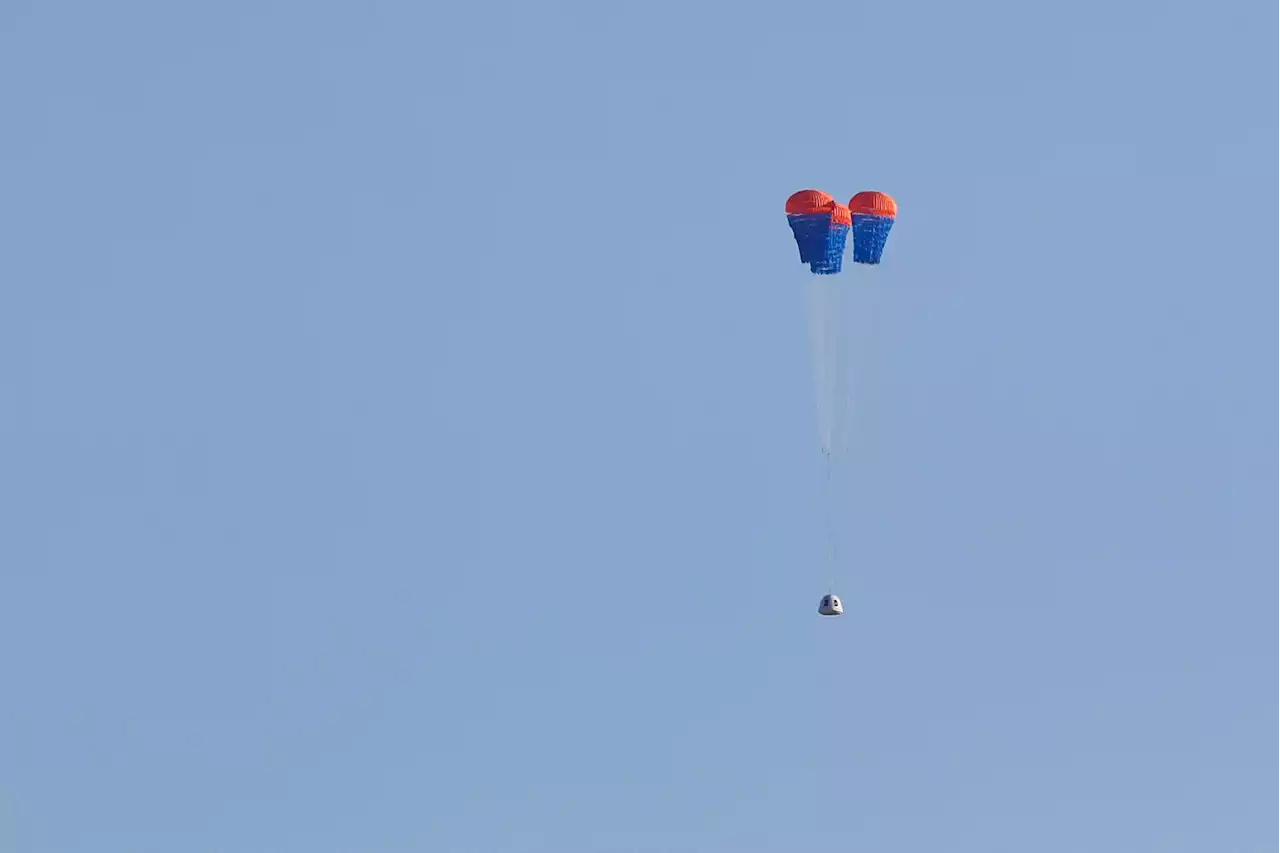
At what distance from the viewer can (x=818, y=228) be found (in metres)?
74.9

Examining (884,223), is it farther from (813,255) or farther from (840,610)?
(840,610)

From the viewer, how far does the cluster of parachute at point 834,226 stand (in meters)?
74.9

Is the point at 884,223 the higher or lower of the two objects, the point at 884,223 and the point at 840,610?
the higher

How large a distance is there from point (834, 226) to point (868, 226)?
100cm

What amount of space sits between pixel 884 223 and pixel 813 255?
1.96m

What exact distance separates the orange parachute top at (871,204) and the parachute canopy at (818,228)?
557 mm

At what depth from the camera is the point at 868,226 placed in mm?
75750

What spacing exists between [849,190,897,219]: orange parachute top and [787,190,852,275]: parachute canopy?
21.9 inches

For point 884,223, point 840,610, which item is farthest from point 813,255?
point 840,610

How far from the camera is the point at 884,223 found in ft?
249

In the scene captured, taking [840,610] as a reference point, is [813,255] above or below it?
above

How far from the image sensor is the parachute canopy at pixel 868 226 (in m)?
75.7

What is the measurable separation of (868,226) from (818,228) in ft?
4.37

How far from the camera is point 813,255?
246ft
